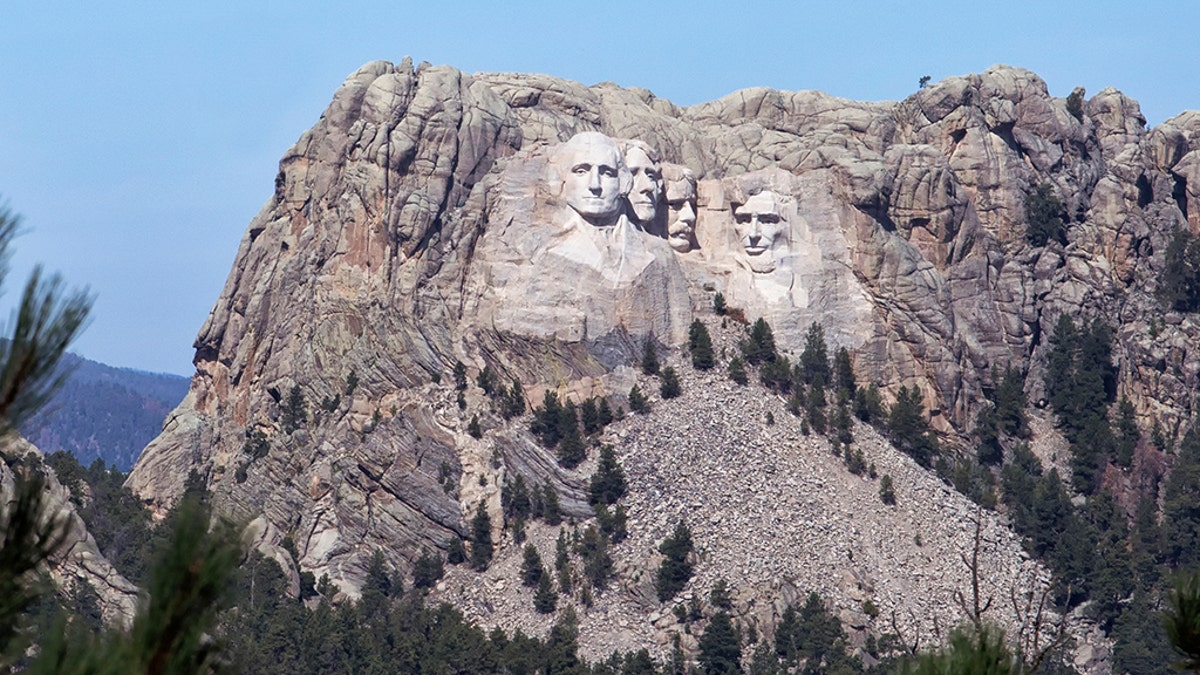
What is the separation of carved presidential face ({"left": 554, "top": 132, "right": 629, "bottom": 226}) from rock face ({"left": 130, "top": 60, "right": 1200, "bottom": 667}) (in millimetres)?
112

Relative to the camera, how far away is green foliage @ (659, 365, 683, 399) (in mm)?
95312

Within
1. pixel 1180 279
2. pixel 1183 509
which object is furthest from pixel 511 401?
pixel 1180 279

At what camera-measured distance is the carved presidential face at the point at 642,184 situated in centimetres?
9625

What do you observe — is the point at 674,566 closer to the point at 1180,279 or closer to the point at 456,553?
the point at 456,553

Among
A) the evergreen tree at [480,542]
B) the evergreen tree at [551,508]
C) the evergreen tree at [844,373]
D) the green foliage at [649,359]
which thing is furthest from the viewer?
the evergreen tree at [844,373]

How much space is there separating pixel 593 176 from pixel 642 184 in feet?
9.37

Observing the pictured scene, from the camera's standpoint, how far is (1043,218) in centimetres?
10600

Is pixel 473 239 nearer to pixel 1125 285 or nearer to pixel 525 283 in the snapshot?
pixel 525 283

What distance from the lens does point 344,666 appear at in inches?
3327

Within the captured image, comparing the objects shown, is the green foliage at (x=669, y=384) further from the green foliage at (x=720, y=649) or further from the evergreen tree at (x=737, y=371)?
the green foliage at (x=720, y=649)

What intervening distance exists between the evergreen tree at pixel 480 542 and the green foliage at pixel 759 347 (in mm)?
14465

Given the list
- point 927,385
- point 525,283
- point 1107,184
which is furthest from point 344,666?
point 1107,184

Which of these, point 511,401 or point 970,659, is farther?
point 511,401

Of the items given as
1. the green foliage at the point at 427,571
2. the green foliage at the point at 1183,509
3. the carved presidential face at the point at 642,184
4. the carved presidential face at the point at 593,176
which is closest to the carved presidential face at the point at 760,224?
the carved presidential face at the point at 642,184
